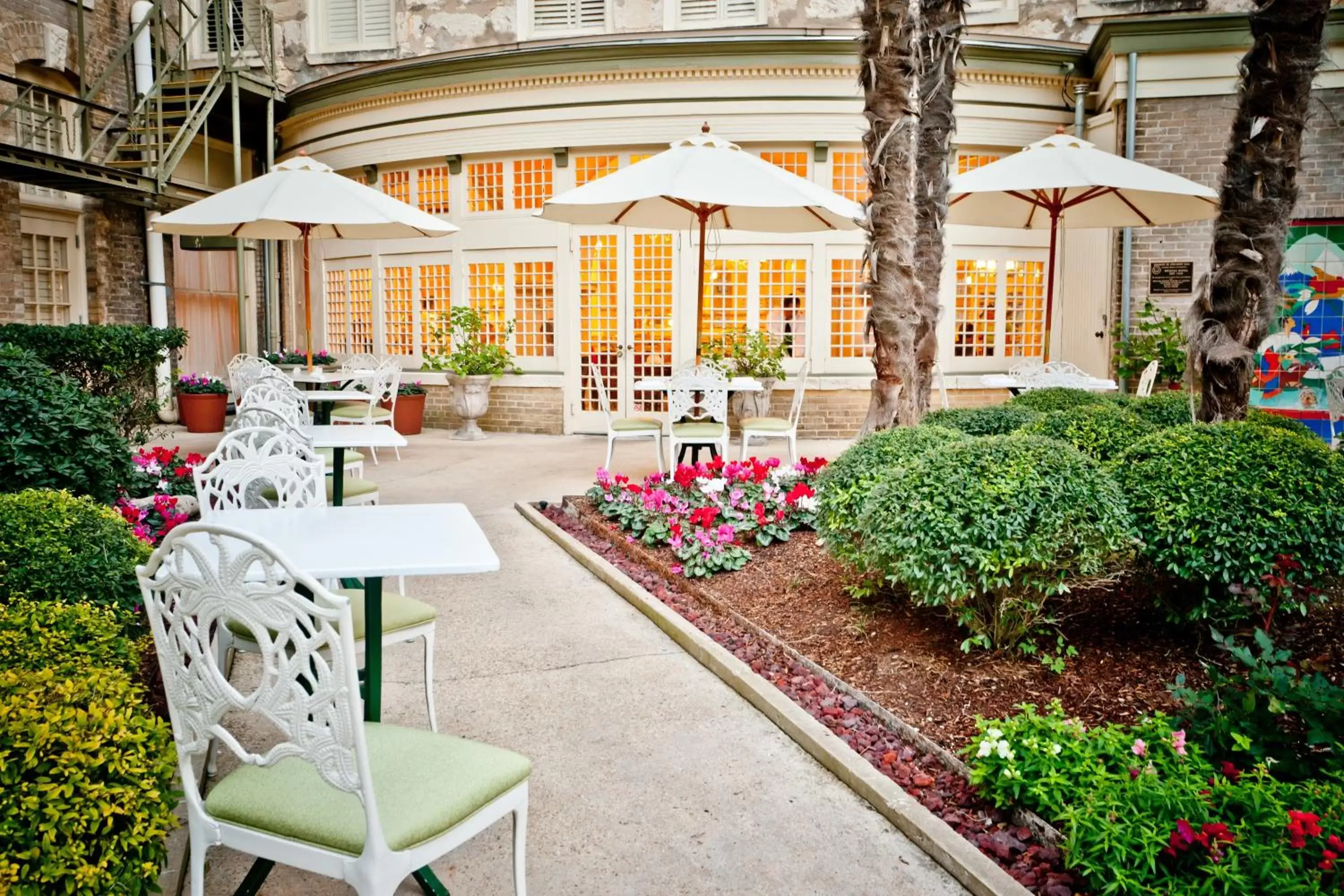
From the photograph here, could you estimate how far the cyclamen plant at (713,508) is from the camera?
570 cm

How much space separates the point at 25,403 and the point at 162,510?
1274 mm

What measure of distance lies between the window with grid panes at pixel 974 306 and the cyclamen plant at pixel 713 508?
598cm

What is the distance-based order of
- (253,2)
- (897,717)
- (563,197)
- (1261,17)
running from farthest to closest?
(253,2) → (563,197) → (1261,17) → (897,717)

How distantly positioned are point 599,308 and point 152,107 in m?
7.16

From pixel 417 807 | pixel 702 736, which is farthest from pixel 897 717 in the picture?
pixel 417 807

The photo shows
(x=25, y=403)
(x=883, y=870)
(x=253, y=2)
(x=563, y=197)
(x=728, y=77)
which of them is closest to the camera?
(x=883, y=870)

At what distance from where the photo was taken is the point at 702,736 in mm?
3545

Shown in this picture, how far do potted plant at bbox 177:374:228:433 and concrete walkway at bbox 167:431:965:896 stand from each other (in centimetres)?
867

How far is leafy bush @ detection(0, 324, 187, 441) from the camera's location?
7047 millimetres

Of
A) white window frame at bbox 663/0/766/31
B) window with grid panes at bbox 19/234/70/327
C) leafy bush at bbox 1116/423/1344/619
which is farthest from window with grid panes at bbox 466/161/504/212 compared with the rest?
leafy bush at bbox 1116/423/1344/619

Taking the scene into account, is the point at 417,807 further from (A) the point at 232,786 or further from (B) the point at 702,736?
(B) the point at 702,736

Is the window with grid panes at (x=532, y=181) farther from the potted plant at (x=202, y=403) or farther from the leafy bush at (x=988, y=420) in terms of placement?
the leafy bush at (x=988, y=420)

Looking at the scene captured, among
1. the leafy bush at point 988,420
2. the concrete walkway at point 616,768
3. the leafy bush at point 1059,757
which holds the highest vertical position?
the leafy bush at point 988,420

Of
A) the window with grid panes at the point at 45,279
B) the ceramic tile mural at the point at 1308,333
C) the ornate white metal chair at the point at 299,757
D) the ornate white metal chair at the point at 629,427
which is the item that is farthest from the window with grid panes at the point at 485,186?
the ornate white metal chair at the point at 299,757
